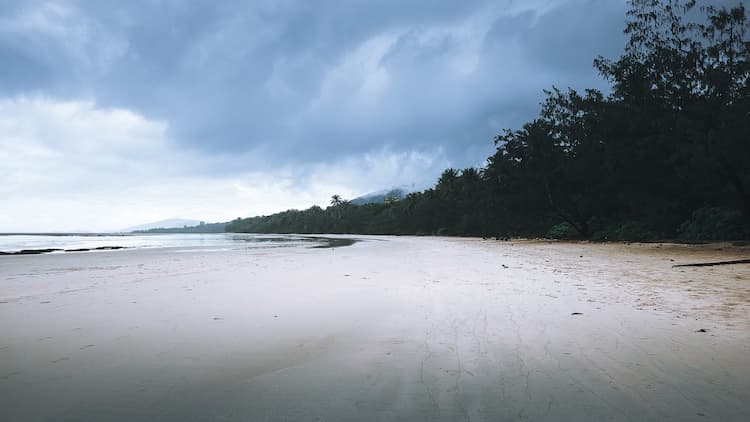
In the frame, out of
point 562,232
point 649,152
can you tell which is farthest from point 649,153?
point 562,232

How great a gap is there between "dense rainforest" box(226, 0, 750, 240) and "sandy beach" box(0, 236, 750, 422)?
18.1m

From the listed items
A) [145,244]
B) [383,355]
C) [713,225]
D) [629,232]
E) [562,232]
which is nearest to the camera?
[383,355]

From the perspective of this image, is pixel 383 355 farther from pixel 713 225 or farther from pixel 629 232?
pixel 629 232

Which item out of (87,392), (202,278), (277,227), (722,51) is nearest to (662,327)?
(87,392)

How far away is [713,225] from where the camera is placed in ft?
73.3

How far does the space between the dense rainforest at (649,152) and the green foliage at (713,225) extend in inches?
A: 2.3

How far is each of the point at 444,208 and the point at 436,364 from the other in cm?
7484

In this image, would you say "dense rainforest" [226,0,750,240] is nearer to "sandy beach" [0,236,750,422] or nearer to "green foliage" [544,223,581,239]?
"green foliage" [544,223,581,239]

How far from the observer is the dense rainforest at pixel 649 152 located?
20.3 m

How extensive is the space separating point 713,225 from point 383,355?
88.7ft

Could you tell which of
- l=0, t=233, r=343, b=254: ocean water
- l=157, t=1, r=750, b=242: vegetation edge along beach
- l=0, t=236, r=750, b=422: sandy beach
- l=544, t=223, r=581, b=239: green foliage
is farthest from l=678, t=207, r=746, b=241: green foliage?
l=0, t=233, r=343, b=254: ocean water

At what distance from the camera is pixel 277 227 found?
15562 centimetres

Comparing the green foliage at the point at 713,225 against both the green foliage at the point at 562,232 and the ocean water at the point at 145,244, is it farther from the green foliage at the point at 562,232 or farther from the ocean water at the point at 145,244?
the ocean water at the point at 145,244

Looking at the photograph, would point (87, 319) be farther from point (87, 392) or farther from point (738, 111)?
point (738, 111)
